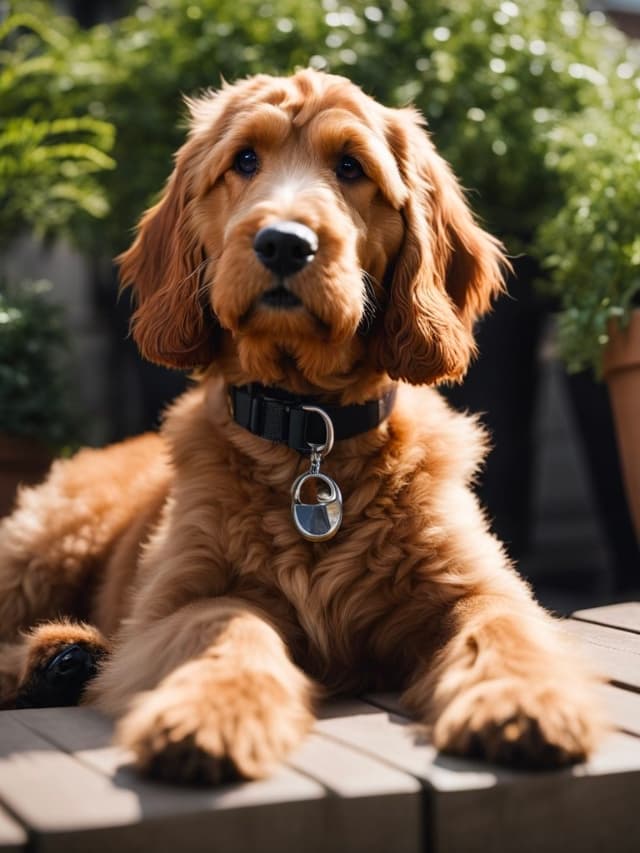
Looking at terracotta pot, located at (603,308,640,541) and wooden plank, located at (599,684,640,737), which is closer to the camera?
wooden plank, located at (599,684,640,737)

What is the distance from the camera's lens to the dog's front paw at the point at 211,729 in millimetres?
1964

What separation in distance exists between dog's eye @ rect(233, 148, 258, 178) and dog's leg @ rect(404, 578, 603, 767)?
128 centimetres

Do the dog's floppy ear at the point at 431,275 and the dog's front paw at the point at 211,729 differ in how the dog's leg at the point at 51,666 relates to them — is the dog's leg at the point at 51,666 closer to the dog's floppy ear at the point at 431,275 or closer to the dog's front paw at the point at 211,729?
the dog's front paw at the point at 211,729

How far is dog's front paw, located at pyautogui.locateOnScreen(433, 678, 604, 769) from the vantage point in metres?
2.06

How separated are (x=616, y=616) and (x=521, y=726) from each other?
1.53 meters

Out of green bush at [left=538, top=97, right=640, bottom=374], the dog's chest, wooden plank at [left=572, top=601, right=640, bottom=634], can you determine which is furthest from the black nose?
green bush at [left=538, top=97, right=640, bottom=374]

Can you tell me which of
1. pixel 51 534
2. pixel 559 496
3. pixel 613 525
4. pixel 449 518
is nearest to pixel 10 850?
pixel 449 518

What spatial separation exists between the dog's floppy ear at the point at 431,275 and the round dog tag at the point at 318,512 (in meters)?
0.38

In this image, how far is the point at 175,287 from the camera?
3.17 m

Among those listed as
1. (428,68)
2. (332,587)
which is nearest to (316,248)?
(332,587)

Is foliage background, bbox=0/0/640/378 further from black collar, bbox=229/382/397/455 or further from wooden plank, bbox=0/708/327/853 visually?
wooden plank, bbox=0/708/327/853

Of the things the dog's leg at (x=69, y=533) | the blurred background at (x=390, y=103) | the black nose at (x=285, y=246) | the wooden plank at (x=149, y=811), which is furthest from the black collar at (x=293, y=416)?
the blurred background at (x=390, y=103)

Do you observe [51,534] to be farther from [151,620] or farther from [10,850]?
[10,850]

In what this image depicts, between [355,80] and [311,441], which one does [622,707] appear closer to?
[311,441]
